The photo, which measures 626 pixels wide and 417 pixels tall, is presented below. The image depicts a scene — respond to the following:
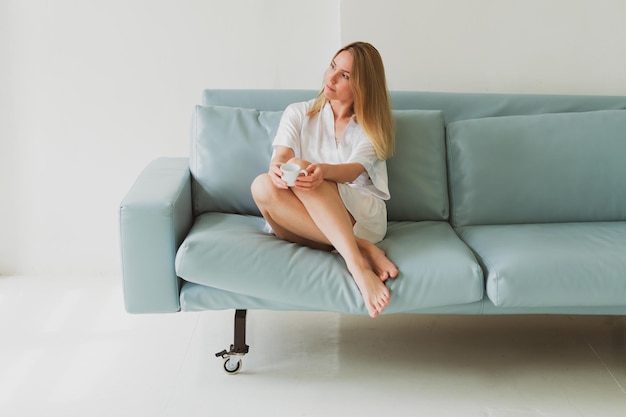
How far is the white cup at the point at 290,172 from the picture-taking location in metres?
2.10

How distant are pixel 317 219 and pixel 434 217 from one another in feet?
Answer: 1.92

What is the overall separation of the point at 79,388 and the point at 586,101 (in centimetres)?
209

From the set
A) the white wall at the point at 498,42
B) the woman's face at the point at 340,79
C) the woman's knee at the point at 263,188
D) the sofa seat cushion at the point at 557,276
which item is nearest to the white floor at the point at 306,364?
the sofa seat cushion at the point at 557,276

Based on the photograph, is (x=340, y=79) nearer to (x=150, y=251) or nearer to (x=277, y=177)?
(x=277, y=177)

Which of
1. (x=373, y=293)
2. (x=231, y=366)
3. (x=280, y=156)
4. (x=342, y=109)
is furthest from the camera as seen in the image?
(x=342, y=109)

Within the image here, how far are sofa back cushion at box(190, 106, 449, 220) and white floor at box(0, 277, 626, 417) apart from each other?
17.3 inches

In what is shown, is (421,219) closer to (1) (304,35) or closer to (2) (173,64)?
(1) (304,35)

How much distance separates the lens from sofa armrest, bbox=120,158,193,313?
2.13 m

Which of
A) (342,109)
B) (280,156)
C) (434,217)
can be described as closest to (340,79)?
(342,109)

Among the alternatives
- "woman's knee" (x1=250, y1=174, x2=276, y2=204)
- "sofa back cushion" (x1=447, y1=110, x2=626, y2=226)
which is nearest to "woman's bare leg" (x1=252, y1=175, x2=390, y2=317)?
"woman's knee" (x1=250, y1=174, x2=276, y2=204)

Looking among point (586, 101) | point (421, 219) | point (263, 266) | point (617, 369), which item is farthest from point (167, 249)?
point (586, 101)

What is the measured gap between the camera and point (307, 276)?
2113 mm

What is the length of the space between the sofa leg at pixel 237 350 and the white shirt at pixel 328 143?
581 millimetres

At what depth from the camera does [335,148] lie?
8.22 feet
